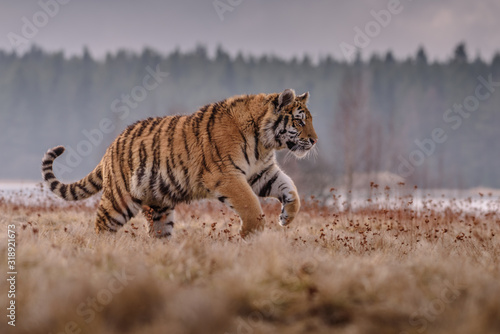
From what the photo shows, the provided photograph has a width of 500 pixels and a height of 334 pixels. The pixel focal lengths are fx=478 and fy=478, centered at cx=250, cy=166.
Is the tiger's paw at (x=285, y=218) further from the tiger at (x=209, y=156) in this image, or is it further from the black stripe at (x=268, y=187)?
the black stripe at (x=268, y=187)

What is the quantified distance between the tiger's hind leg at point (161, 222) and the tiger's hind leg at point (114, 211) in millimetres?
389

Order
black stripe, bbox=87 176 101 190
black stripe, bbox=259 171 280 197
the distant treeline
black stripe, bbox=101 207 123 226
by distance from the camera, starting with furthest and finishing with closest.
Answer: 1. the distant treeline
2. black stripe, bbox=87 176 101 190
3. black stripe, bbox=101 207 123 226
4. black stripe, bbox=259 171 280 197

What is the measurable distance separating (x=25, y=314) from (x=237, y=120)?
331 cm

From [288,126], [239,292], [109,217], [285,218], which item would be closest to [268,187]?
[285,218]

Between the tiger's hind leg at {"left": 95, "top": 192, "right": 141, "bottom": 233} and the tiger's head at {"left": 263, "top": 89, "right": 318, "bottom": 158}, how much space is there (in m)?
1.85

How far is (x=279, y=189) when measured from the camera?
5809mm

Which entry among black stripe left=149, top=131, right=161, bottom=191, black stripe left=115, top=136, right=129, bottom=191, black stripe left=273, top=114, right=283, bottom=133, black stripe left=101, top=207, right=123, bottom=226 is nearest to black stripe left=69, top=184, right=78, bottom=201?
black stripe left=101, top=207, right=123, bottom=226

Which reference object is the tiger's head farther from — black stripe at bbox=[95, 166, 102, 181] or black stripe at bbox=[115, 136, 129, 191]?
black stripe at bbox=[95, 166, 102, 181]

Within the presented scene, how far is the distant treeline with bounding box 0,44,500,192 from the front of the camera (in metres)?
65.2

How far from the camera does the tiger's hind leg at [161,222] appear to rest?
247 inches

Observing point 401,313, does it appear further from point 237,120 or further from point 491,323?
point 237,120

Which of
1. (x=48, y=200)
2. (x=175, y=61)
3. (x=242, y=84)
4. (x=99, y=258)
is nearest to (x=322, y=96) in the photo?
(x=242, y=84)

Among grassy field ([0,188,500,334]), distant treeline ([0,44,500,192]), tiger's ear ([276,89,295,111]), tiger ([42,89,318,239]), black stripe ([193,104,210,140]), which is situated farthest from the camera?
distant treeline ([0,44,500,192])

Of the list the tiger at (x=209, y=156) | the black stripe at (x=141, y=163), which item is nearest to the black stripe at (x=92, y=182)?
the tiger at (x=209, y=156)
